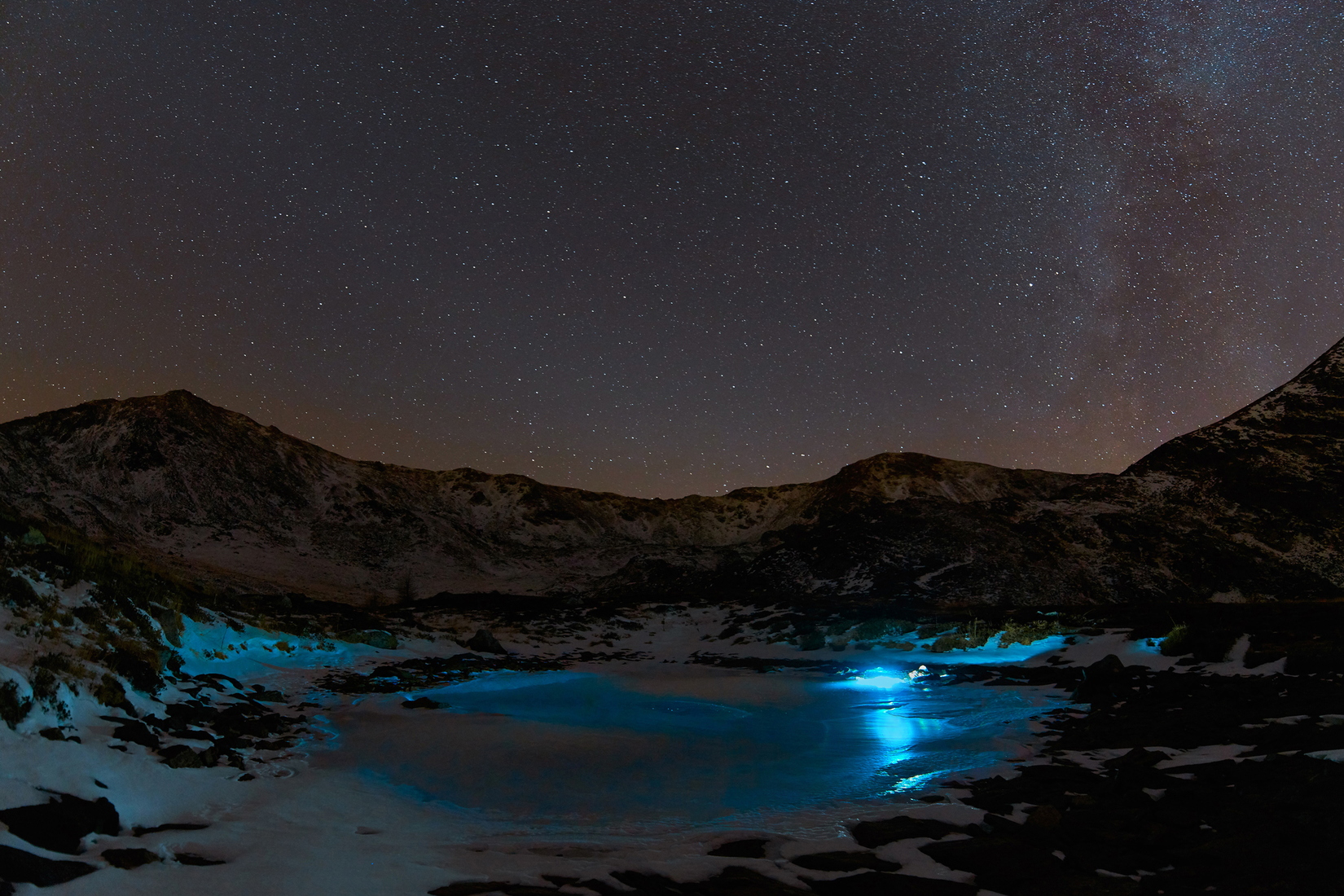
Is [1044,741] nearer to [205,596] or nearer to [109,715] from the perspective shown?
[109,715]

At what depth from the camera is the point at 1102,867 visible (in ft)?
16.0

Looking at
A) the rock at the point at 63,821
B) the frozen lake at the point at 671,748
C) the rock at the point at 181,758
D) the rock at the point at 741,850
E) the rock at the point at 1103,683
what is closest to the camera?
the rock at the point at 63,821

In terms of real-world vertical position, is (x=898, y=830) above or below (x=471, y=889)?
below

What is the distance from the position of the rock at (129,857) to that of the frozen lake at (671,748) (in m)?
2.82

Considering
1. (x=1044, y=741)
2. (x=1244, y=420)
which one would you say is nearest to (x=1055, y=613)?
(x=1044, y=741)

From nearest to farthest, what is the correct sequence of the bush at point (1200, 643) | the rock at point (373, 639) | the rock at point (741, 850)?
the rock at point (741, 850), the bush at point (1200, 643), the rock at point (373, 639)

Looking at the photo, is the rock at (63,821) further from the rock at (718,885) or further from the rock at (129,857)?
the rock at (718,885)

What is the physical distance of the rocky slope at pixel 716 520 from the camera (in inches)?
1930

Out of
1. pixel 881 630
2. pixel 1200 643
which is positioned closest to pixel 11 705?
pixel 1200 643

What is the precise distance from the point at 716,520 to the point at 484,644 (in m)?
108

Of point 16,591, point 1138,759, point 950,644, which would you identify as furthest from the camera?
point 950,644

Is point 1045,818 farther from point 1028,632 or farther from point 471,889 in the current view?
point 1028,632

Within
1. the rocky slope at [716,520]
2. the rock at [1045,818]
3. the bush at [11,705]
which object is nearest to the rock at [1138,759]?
the rock at [1045,818]

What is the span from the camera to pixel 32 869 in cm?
414
